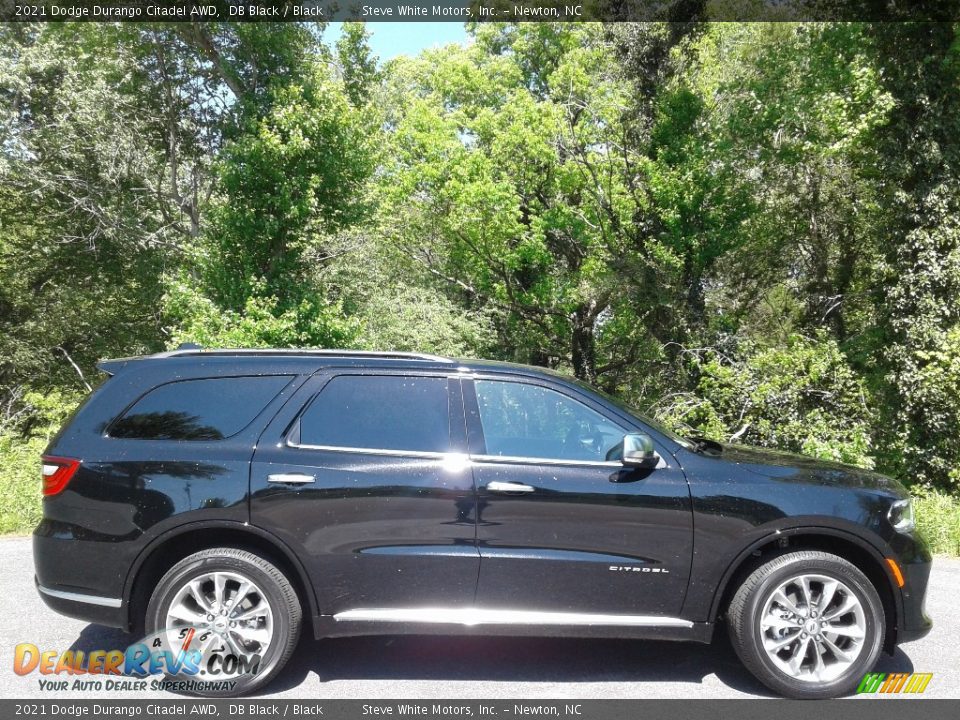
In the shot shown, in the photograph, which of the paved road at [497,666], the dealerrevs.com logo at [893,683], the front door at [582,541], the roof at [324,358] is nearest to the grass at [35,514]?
the paved road at [497,666]

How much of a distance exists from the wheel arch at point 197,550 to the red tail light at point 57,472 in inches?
24.7

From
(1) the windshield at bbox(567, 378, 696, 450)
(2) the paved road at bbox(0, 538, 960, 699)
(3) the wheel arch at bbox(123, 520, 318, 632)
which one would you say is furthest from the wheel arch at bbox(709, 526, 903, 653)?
(3) the wheel arch at bbox(123, 520, 318, 632)

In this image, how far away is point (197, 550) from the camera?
4.74m

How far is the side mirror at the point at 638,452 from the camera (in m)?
4.51

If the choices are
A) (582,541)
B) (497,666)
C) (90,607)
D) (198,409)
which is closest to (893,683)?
(582,541)

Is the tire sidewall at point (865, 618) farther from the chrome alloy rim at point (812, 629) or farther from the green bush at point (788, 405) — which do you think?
the green bush at point (788, 405)

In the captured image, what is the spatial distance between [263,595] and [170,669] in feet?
2.10

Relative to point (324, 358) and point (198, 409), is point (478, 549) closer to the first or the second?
point (324, 358)

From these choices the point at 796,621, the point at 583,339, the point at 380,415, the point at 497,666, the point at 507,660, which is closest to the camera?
the point at 796,621

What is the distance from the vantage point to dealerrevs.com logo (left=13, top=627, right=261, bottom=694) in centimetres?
455

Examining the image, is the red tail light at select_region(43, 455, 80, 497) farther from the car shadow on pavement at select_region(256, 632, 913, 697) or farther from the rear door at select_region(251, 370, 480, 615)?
A: the car shadow on pavement at select_region(256, 632, 913, 697)

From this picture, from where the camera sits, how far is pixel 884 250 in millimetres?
16078

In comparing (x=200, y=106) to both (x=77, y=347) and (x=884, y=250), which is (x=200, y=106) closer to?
(x=77, y=347)
